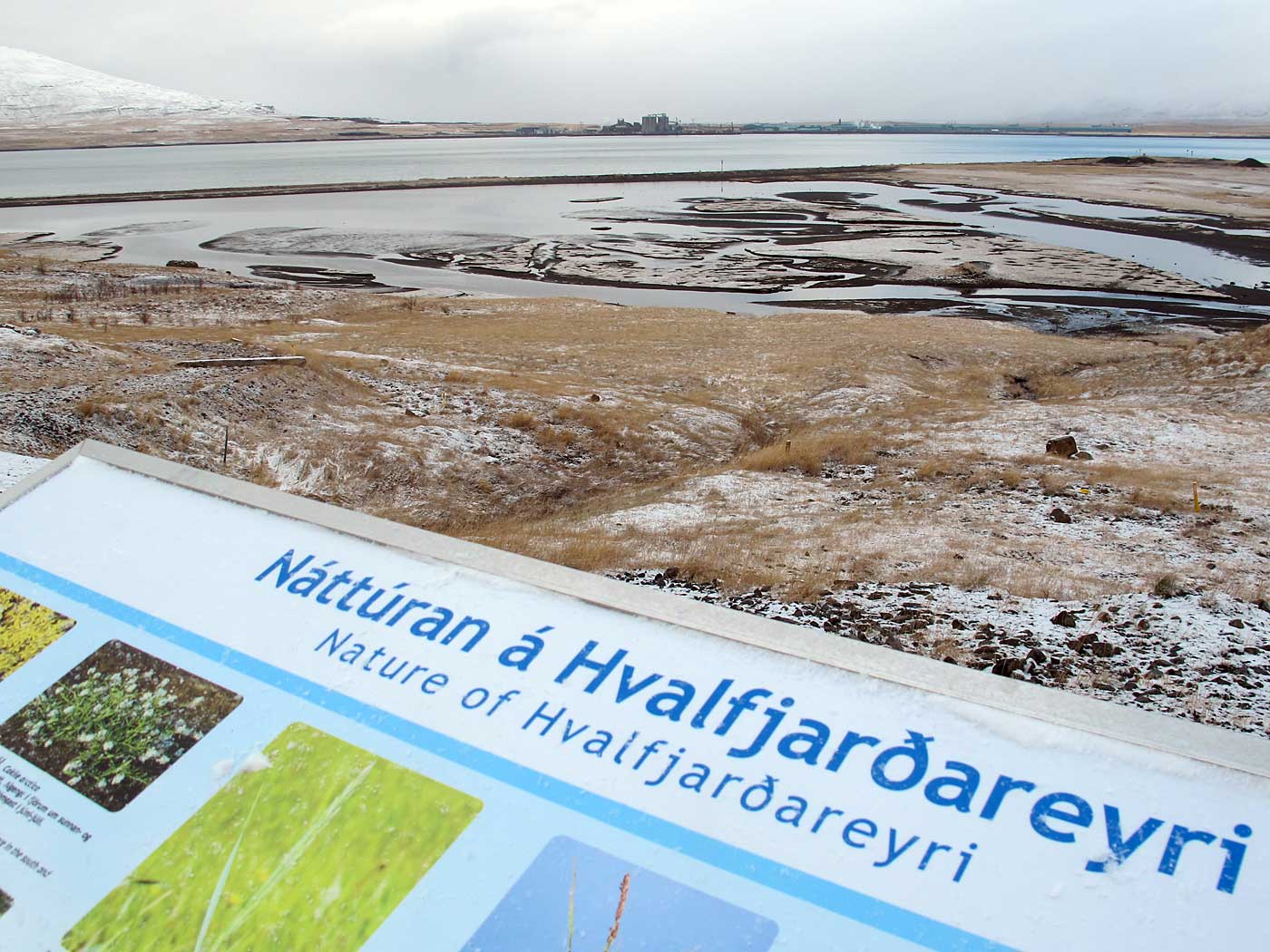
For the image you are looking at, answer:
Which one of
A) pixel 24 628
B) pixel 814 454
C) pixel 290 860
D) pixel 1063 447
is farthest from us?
pixel 814 454

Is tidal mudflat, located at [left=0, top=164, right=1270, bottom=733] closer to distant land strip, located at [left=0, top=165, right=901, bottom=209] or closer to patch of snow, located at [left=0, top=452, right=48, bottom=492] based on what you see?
patch of snow, located at [left=0, top=452, right=48, bottom=492]

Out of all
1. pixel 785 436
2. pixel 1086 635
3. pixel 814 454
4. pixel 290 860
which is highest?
pixel 290 860

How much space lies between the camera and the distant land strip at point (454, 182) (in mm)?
82812

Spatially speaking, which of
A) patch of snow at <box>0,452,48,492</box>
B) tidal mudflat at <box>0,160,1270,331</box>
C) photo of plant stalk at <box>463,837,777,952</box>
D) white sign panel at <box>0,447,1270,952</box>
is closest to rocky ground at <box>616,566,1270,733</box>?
white sign panel at <box>0,447,1270,952</box>

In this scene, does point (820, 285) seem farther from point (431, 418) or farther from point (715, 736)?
point (715, 736)

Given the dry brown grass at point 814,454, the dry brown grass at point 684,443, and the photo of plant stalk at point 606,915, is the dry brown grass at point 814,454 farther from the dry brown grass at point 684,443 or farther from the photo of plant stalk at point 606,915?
the photo of plant stalk at point 606,915

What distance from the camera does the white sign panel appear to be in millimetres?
2068

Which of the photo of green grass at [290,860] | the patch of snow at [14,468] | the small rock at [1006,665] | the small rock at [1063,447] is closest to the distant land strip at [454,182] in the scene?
the patch of snow at [14,468]

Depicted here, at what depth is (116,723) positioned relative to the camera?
293 centimetres

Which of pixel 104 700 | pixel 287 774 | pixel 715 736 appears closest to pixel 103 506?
pixel 104 700

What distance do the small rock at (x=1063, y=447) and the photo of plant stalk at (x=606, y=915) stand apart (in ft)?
50.9

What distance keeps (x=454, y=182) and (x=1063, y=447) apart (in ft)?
328

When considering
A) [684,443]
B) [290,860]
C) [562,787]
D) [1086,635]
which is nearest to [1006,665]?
[1086,635]

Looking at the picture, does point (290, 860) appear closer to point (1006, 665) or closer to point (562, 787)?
point (562, 787)
